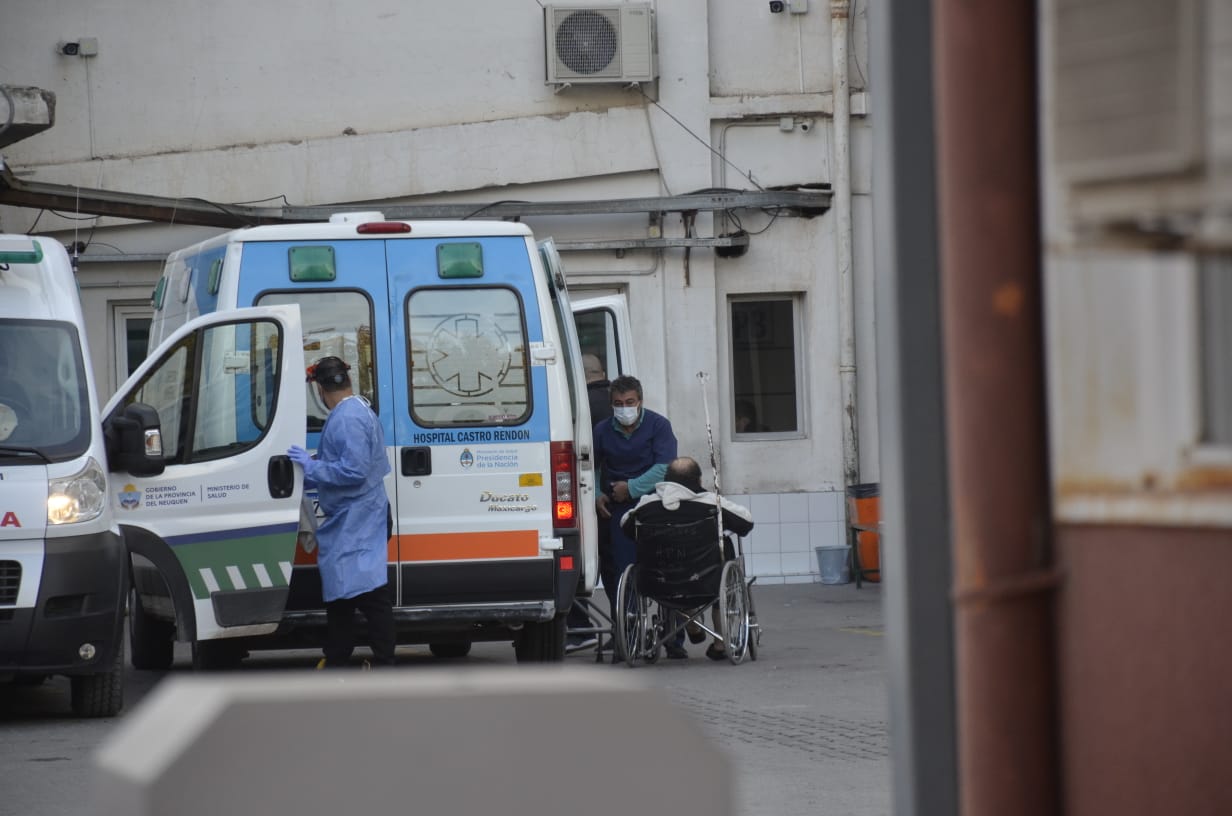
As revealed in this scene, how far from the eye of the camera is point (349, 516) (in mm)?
9148

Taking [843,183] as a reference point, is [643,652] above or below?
below

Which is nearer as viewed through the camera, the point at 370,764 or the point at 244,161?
the point at 370,764

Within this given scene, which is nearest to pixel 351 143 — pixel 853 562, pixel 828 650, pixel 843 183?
pixel 843 183

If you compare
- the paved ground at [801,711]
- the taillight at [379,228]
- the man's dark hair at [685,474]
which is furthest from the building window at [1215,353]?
the man's dark hair at [685,474]

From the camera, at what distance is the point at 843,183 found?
17.8 m

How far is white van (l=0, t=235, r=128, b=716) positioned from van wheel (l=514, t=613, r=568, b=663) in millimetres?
2379

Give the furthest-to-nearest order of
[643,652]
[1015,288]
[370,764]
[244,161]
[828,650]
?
[244,161] < [828,650] < [643,652] < [1015,288] < [370,764]

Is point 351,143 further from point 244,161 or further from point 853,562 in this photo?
point 853,562

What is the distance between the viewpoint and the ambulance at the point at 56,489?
8531 mm

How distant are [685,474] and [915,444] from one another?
8.17 m

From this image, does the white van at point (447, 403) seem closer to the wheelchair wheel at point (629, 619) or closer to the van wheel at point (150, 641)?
the wheelchair wheel at point (629, 619)

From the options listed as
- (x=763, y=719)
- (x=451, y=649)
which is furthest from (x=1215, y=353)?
(x=451, y=649)

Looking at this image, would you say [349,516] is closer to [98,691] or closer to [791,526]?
[98,691]

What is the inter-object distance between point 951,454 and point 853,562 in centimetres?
1523
